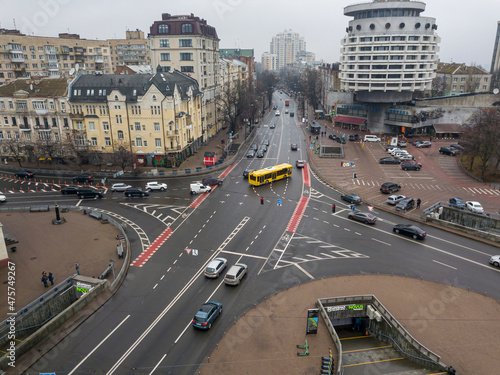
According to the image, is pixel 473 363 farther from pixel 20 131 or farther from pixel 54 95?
pixel 20 131

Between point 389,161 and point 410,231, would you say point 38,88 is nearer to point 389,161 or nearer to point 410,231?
point 389,161

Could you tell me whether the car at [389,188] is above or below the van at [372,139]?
below

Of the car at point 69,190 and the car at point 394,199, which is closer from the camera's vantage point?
the car at point 394,199

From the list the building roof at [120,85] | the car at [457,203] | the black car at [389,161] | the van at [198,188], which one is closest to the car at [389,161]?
the black car at [389,161]

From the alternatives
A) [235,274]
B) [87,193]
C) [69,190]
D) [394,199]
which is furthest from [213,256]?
[69,190]

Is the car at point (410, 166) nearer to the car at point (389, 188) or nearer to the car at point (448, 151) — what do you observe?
the car at point (389, 188)

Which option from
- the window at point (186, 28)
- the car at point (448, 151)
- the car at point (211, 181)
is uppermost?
the window at point (186, 28)

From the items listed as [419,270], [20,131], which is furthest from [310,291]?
[20,131]
